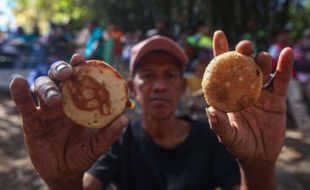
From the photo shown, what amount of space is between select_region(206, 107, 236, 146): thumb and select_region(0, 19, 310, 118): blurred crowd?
3079 mm

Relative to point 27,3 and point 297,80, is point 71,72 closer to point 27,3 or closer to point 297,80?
point 297,80

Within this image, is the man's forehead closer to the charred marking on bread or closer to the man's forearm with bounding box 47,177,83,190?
the charred marking on bread

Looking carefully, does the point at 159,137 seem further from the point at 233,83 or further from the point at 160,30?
the point at 160,30

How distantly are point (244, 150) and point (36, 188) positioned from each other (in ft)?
10.4

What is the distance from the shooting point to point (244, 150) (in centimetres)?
165

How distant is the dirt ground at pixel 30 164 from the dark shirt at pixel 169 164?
7.08ft

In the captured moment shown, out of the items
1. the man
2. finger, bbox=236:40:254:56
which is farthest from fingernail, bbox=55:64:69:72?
finger, bbox=236:40:254:56

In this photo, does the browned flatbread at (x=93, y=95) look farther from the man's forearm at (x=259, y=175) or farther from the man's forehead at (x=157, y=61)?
the man's forehead at (x=157, y=61)

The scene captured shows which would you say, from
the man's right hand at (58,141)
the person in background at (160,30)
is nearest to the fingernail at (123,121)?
the man's right hand at (58,141)

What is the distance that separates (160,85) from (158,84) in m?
0.01

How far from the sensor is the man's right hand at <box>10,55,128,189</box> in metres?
1.65

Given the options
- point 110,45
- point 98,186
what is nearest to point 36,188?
point 98,186

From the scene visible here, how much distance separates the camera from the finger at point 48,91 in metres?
1.47

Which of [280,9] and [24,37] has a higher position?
[24,37]
